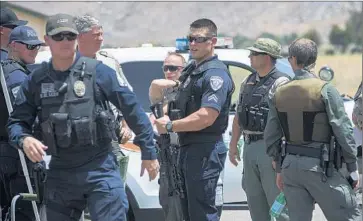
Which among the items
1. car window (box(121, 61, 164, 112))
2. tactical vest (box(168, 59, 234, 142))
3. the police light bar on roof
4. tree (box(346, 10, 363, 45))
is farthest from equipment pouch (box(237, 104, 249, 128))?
tree (box(346, 10, 363, 45))

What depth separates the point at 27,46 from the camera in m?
7.17

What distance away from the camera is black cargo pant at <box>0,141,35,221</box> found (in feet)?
23.0

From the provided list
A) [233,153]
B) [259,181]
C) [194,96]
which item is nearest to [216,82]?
[194,96]

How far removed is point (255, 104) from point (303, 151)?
1.00 metres

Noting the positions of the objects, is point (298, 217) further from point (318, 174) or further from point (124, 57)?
point (124, 57)

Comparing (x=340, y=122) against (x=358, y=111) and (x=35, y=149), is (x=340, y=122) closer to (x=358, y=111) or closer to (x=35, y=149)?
(x=358, y=111)

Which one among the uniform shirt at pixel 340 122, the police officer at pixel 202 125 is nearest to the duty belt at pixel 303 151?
the uniform shirt at pixel 340 122

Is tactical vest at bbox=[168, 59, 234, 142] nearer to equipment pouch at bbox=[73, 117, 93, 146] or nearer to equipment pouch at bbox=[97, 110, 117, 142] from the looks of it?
equipment pouch at bbox=[97, 110, 117, 142]

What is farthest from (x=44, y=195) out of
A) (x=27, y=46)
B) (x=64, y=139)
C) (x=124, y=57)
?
(x=124, y=57)

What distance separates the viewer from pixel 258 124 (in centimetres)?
721

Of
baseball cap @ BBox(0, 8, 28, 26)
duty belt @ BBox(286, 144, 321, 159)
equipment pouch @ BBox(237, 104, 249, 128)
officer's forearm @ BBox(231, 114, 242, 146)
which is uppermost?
baseball cap @ BBox(0, 8, 28, 26)

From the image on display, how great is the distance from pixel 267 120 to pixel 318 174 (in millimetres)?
655

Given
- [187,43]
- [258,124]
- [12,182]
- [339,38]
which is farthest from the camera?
[339,38]

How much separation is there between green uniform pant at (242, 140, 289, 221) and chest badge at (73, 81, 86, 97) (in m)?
2.19
